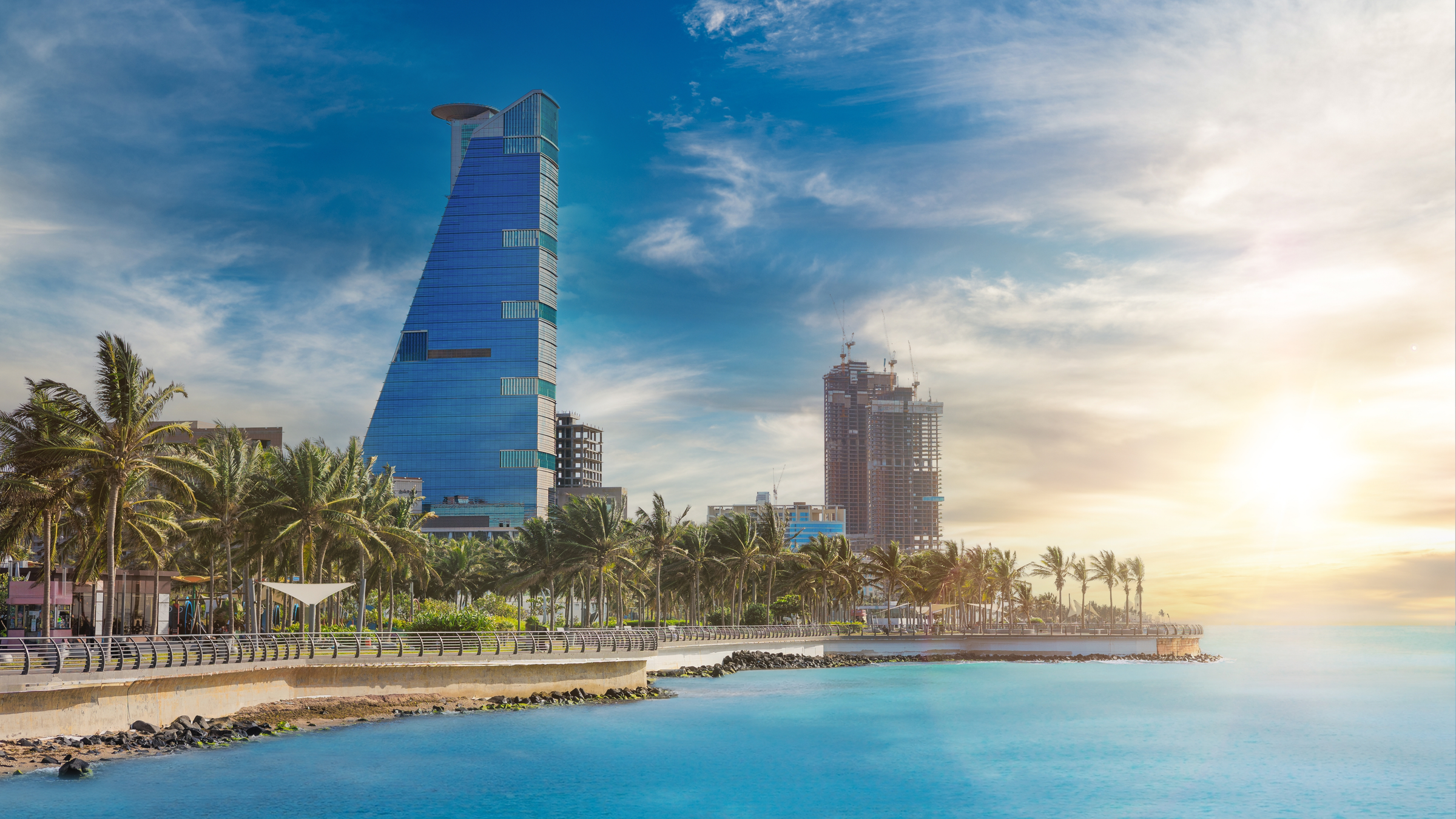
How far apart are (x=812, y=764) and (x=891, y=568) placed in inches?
3226

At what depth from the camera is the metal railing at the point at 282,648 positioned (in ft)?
105

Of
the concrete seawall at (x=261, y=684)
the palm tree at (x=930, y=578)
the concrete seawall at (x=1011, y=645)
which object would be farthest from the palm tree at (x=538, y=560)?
the palm tree at (x=930, y=578)

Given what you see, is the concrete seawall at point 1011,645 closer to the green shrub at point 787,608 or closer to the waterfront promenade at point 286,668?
the green shrub at point 787,608

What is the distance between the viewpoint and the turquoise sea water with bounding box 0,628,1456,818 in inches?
1226

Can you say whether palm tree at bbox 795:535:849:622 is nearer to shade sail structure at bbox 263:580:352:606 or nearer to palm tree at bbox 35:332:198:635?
shade sail structure at bbox 263:580:352:606

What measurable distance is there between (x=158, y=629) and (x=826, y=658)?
172 feet

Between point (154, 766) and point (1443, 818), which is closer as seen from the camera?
point (154, 766)

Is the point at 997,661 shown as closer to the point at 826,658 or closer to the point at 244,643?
the point at 826,658

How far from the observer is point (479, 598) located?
11131 cm

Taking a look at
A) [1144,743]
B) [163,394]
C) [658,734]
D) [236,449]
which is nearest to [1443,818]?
[1144,743]

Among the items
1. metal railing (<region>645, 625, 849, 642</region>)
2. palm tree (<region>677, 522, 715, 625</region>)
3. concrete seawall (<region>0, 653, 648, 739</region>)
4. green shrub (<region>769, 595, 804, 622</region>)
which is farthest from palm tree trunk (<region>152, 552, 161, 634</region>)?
green shrub (<region>769, 595, 804, 622</region>)

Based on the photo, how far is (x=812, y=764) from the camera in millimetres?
42406

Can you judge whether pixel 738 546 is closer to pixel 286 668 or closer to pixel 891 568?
pixel 891 568

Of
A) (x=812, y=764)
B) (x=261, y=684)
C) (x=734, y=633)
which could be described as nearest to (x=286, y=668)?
(x=261, y=684)
